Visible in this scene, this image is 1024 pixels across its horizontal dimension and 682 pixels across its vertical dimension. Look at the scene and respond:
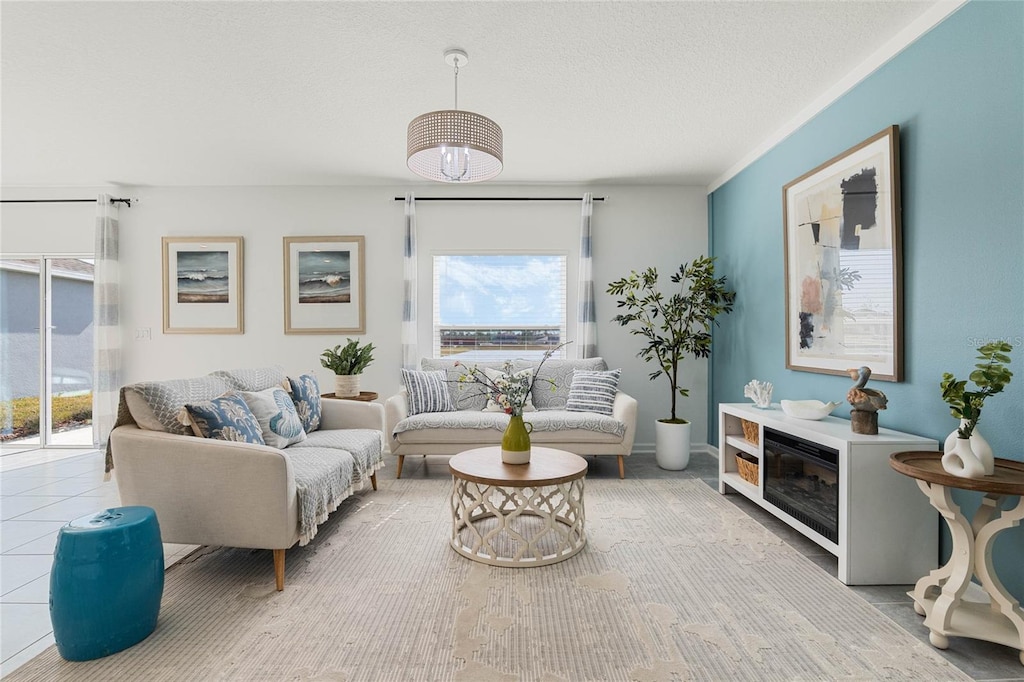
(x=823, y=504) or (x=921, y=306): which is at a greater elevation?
(x=921, y=306)

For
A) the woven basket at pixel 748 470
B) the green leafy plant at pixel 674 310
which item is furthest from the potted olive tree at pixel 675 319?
the woven basket at pixel 748 470

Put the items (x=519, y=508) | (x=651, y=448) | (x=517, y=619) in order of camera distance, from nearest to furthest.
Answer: (x=517, y=619) < (x=519, y=508) < (x=651, y=448)

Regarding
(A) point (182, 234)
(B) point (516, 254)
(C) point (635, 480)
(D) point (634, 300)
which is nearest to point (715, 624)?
(C) point (635, 480)

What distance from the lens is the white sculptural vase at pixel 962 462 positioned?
177 cm

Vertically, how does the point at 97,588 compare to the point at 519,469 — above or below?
below

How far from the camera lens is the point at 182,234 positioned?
511 centimetres

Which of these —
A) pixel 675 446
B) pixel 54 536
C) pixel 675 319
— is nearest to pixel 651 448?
pixel 675 446

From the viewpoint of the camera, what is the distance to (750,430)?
329 centimetres

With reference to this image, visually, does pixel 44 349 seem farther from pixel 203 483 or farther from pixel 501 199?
pixel 501 199

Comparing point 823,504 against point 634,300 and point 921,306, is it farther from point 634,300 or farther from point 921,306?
point 634,300

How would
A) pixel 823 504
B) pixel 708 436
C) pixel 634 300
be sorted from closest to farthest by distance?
pixel 823 504
pixel 634 300
pixel 708 436

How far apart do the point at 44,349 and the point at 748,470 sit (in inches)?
260

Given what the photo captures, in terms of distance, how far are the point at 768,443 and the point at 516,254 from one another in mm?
2997

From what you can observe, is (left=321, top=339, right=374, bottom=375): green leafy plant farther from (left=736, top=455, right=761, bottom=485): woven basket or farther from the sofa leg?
(left=736, top=455, right=761, bottom=485): woven basket
